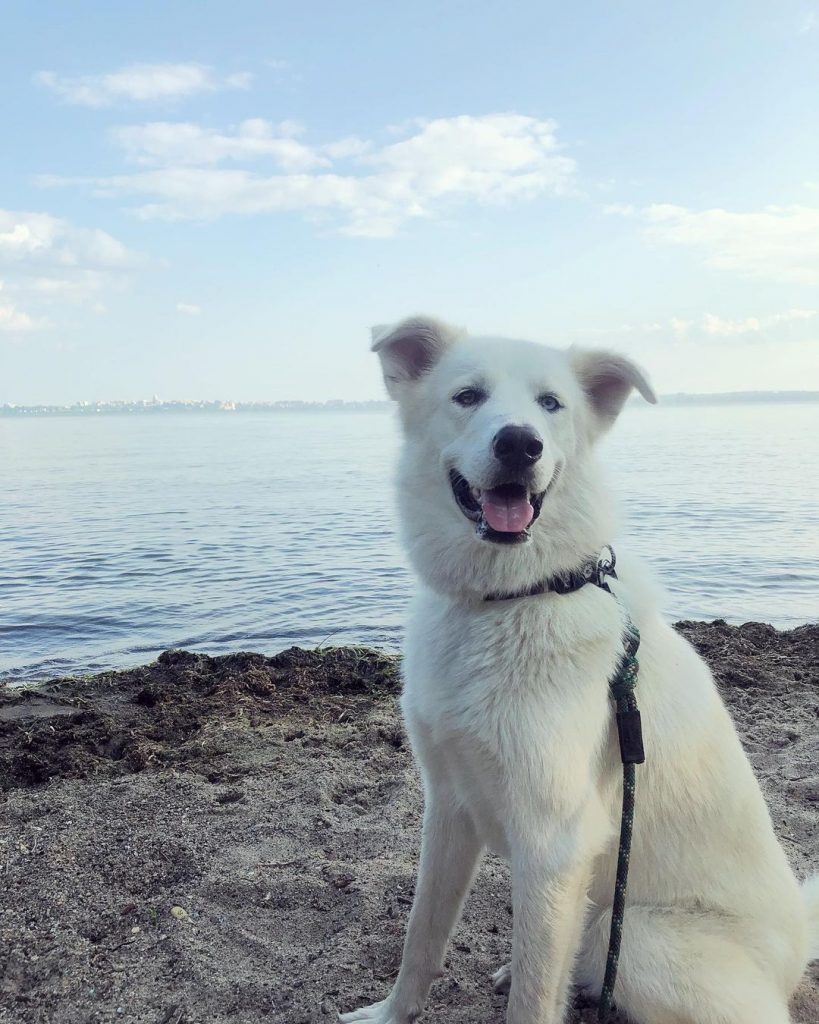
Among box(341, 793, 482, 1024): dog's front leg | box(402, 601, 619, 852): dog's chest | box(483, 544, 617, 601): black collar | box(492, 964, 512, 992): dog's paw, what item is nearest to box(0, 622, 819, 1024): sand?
box(492, 964, 512, 992): dog's paw

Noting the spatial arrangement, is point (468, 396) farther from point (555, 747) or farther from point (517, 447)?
point (555, 747)

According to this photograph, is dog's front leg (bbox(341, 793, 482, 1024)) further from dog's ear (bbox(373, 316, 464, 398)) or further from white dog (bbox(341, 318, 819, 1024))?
dog's ear (bbox(373, 316, 464, 398))

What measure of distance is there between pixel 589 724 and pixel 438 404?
133 centimetres

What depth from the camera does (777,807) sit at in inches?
177

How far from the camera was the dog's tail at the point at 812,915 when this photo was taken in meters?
2.95

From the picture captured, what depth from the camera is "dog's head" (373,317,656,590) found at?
273 cm

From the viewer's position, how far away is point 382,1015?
296cm

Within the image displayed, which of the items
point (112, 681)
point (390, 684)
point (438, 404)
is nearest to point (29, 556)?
point (112, 681)

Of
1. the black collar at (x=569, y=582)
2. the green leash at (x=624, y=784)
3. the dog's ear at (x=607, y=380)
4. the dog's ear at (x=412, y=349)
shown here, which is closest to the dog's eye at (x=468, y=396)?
the dog's ear at (x=412, y=349)

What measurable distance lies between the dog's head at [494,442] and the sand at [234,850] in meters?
1.76

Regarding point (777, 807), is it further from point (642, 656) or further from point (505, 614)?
point (505, 614)

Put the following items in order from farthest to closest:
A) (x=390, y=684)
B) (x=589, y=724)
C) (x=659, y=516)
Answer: (x=659, y=516) → (x=390, y=684) → (x=589, y=724)

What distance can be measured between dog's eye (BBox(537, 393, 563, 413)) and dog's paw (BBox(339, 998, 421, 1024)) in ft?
7.76

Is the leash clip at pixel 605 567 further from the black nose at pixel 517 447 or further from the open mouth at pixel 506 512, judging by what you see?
the black nose at pixel 517 447
